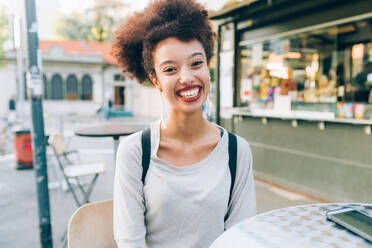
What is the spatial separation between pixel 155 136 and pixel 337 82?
4504 mm

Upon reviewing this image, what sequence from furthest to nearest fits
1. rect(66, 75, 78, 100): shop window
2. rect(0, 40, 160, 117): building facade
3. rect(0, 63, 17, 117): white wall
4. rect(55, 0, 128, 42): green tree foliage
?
rect(55, 0, 128, 42): green tree foliage → rect(66, 75, 78, 100): shop window → rect(0, 40, 160, 117): building facade → rect(0, 63, 17, 117): white wall

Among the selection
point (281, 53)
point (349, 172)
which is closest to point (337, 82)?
point (281, 53)

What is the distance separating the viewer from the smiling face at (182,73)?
135 cm

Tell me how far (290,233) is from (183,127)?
702 mm

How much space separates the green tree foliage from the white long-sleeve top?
123 feet

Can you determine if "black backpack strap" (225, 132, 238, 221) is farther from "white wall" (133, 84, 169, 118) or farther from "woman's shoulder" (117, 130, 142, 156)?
"white wall" (133, 84, 169, 118)

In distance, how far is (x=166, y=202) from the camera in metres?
1.29

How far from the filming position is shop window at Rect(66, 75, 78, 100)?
82.9ft

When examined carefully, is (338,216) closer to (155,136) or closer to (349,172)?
(155,136)

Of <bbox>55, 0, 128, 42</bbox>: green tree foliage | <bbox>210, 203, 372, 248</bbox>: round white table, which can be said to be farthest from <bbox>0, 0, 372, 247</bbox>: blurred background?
<bbox>55, 0, 128, 42</bbox>: green tree foliage

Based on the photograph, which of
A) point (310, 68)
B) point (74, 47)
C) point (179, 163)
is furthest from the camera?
point (74, 47)

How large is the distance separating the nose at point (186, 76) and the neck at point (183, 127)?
188 millimetres

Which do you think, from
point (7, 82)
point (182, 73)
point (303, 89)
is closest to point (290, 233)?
point (182, 73)

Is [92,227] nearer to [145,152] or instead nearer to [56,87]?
[145,152]
